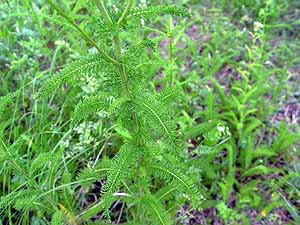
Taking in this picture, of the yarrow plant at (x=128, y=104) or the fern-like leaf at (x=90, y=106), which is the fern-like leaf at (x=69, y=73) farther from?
the fern-like leaf at (x=90, y=106)

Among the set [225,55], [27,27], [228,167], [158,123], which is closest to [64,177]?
[158,123]

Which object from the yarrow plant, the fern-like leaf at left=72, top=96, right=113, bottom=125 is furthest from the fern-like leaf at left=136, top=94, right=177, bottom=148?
the fern-like leaf at left=72, top=96, right=113, bottom=125

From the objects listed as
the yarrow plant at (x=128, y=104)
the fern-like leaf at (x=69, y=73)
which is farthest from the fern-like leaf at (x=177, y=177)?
the fern-like leaf at (x=69, y=73)

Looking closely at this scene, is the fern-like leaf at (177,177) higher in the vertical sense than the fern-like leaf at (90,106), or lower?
lower

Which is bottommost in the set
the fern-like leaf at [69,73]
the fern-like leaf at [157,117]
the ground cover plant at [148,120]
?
the ground cover plant at [148,120]

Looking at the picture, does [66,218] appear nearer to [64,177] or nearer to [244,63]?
[64,177]

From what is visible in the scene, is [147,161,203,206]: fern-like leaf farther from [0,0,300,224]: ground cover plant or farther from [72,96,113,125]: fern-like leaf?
[72,96,113,125]: fern-like leaf

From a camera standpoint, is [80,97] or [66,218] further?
[80,97]
